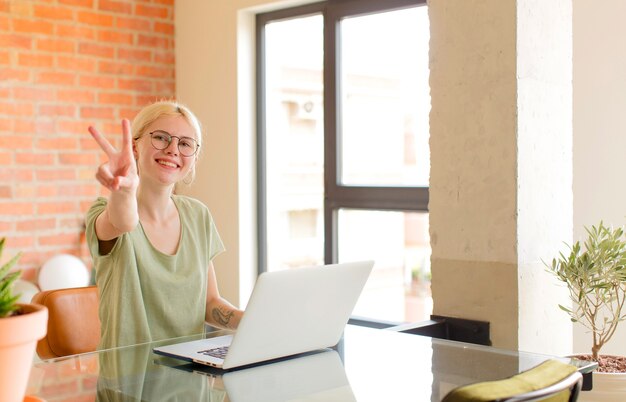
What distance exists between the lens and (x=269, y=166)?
4.31m

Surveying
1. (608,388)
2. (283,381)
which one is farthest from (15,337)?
(608,388)

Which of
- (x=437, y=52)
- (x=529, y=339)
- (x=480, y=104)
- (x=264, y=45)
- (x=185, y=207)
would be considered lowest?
(x=529, y=339)

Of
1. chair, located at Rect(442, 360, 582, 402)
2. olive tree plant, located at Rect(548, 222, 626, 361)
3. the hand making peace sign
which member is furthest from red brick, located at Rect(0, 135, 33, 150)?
chair, located at Rect(442, 360, 582, 402)

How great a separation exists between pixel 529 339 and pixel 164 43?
9.18ft

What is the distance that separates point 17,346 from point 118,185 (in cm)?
69

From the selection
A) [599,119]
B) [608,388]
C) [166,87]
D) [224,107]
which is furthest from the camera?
[166,87]

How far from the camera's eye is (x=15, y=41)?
12.6 feet

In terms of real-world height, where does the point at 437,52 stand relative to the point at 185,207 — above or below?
above

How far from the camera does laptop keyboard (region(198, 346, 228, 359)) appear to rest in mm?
1764

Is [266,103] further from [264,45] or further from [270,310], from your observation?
[270,310]

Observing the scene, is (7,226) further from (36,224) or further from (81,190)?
(81,190)

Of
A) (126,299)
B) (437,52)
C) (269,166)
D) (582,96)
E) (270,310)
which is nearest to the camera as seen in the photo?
(270,310)

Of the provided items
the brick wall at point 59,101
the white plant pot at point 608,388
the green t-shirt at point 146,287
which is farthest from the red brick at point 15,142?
the white plant pot at point 608,388

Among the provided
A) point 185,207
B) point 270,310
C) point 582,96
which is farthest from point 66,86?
point 270,310
